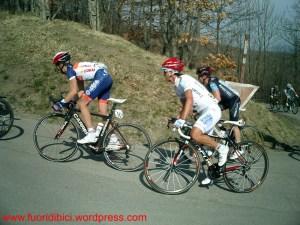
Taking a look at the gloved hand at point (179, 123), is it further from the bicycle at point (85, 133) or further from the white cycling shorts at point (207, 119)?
the bicycle at point (85, 133)

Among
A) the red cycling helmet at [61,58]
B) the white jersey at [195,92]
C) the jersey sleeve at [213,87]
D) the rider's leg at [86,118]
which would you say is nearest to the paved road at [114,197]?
the rider's leg at [86,118]

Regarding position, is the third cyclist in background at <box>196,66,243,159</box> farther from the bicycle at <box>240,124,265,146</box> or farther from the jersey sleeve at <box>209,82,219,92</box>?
the bicycle at <box>240,124,265,146</box>

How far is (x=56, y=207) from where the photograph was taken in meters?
5.25

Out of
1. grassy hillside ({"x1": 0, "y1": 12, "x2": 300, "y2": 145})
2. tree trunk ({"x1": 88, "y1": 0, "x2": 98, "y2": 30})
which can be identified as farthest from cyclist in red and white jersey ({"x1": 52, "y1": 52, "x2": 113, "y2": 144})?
tree trunk ({"x1": 88, "y1": 0, "x2": 98, "y2": 30})

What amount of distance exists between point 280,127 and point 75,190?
9.03 meters

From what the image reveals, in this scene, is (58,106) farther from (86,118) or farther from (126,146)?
(126,146)

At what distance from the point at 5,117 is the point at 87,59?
5.41m

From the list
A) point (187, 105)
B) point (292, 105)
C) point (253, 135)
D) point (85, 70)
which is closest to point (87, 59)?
point (253, 135)

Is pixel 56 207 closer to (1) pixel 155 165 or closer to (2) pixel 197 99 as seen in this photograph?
(1) pixel 155 165

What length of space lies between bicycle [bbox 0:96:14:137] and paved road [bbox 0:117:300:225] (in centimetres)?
78

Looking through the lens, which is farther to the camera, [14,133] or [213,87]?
[14,133]

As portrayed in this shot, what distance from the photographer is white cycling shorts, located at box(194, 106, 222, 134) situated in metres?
6.09

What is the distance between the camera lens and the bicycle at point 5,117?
26.6 feet

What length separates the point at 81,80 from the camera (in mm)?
7266
